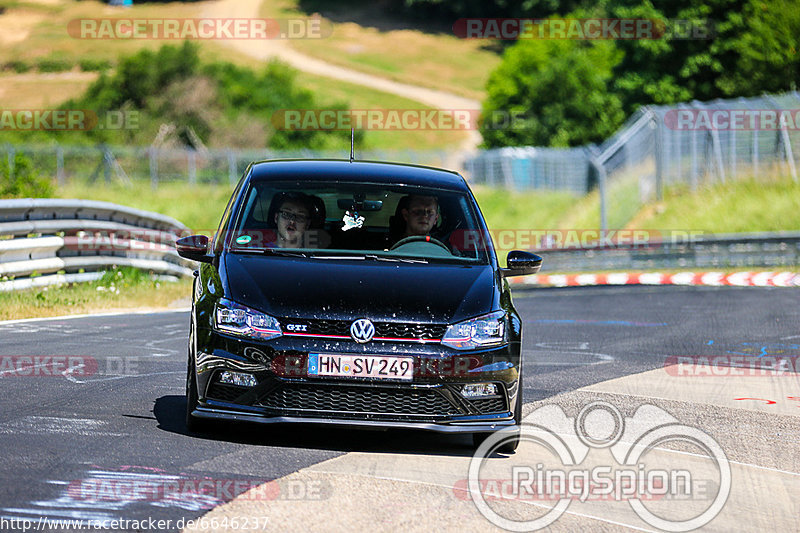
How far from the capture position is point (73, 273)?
17.0 m

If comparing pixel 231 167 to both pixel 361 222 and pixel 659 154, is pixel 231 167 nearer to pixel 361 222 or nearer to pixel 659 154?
pixel 659 154

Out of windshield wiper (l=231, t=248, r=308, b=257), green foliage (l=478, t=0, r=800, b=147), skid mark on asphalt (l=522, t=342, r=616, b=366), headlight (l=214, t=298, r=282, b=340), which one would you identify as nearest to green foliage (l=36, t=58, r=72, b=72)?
green foliage (l=478, t=0, r=800, b=147)

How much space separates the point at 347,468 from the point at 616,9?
51.2 metres

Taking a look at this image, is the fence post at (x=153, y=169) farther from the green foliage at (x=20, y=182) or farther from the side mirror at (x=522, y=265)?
the side mirror at (x=522, y=265)

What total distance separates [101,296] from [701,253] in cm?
1421

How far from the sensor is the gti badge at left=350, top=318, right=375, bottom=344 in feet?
22.5

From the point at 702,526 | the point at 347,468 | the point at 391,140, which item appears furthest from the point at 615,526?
the point at 391,140

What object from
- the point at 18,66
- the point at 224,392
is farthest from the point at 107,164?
the point at 18,66

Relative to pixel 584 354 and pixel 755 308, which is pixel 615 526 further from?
pixel 755 308

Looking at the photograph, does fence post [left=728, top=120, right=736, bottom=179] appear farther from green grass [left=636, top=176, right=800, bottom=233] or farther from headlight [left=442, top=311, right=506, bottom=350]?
headlight [left=442, top=311, right=506, bottom=350]

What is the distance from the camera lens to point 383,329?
6906 millimetres

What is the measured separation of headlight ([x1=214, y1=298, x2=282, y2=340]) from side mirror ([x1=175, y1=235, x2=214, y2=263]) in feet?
3.02

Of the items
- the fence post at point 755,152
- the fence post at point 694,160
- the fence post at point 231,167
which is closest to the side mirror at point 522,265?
the fence post at point 755,152

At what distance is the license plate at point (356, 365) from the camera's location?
682cm
